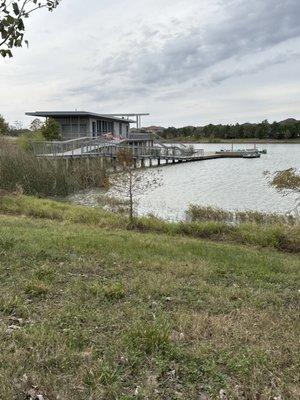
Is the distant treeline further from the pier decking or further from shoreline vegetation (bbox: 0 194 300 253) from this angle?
shoreline vegetation (bbox: 0 194 300 253)

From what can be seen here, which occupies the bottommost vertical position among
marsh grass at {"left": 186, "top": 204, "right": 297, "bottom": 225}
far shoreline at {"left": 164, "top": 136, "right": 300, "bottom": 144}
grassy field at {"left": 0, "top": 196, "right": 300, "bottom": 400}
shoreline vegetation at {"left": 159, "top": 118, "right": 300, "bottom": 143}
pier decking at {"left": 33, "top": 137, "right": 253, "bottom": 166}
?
marsh grass at {"left": 186, "top": 204, "right": 297, "bottom": 225}

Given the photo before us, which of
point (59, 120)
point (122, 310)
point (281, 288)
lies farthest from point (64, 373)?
point (59, 120)

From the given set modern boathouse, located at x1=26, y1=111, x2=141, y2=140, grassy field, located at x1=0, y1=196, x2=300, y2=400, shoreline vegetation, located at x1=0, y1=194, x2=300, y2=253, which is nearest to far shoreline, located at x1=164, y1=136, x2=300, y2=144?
modern boathouse, located at x1=26, y1=111, x2=141, y2=140

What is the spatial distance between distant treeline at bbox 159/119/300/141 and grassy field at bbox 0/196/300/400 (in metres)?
141

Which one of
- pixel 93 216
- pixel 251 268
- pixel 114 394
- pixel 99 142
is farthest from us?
pixel 99 142

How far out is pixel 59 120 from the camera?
57750 millimetres

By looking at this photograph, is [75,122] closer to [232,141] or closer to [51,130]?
[51,130]

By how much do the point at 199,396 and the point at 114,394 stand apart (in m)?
0.61

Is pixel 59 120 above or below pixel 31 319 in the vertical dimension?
above

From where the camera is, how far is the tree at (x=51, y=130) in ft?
169

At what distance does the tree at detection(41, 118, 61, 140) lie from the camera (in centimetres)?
5166

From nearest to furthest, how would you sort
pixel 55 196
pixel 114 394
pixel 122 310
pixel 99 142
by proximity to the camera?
pixel 114 394 → pixel 122 310 → pixel 55 196 → pixel 99 142

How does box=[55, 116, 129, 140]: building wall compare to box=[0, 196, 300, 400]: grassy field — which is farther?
box=[55, 116, 129, 140]: building wall

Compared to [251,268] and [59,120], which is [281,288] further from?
[59,120]
